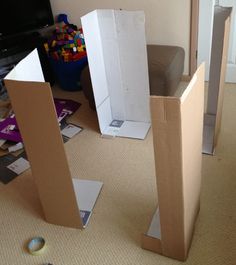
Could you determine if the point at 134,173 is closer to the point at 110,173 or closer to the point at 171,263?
the point at 110,173

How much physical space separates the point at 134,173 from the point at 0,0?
71.5 inches

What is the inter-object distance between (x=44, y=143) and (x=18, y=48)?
66.5 inches

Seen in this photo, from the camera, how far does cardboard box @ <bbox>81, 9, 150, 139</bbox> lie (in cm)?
192

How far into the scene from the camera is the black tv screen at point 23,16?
266cm

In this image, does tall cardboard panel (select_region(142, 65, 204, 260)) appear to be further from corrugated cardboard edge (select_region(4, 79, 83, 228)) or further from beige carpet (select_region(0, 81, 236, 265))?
corrugated cardboard edge (select_region(4, 79, 83, 228))

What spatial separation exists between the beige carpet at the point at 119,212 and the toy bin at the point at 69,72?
2.65ft

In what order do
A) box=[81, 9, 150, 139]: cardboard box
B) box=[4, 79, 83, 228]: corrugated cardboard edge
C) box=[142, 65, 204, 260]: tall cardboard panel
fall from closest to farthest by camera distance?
box=[142, 65, 204, 260]: tall cardboard panel < box=[4, 79, 83, 228]: corrugated cardboard edge < box=[81, 9, 150, 139]: cardboard box

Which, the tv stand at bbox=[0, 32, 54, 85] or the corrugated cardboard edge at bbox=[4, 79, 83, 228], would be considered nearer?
the corrugated cardboard edge at bbox=[4, 79, 83, 228]

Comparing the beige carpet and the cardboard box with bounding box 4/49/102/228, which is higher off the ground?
the cardboard box with bounding box 4/49/102/228

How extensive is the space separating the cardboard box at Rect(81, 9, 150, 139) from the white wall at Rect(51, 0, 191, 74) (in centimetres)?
68

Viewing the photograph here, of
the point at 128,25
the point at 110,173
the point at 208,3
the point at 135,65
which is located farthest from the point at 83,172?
the point at 208,3

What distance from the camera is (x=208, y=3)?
2.34 metres

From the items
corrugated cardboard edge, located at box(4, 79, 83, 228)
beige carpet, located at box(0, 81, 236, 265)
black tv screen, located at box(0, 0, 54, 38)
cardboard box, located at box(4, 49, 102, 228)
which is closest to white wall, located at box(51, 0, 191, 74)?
black tv screen, located at box(0, 0, 54, 38)

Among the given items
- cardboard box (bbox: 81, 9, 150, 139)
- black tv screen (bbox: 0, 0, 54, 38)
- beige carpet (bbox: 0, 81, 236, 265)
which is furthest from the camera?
black tv screen (bbox: 0, 0, 54, 38)
